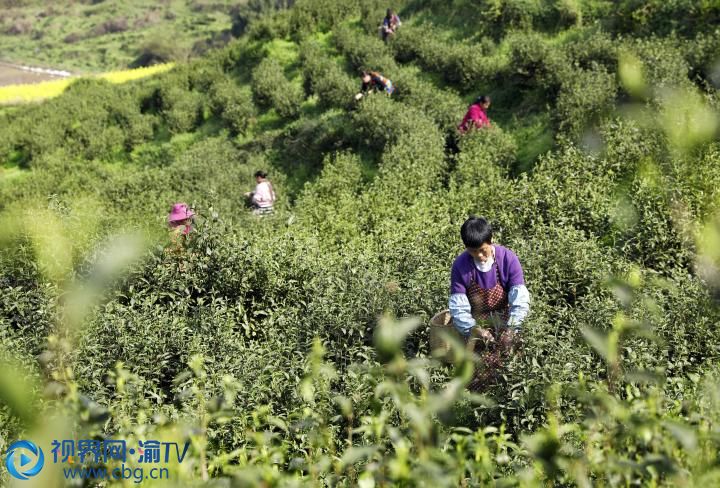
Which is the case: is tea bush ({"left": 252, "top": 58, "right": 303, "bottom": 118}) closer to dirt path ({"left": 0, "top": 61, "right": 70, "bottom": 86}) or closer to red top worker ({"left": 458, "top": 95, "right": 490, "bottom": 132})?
red top worker ({"left": 458, "top": 95, "right": 490, "bottom": 132})

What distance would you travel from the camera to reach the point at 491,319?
4.45 m

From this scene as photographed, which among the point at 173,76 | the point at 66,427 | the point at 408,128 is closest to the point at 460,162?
the point at 408,128

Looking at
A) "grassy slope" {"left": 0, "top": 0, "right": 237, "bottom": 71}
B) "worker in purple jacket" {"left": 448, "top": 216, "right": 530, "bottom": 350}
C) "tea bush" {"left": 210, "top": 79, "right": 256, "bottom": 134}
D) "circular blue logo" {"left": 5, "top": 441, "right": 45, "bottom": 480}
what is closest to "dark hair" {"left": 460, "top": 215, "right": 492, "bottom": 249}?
"worker in purple jacket" {"left": 448, "top": 216, "right": 530, "bottom": 350}

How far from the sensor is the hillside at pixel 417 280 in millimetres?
2189

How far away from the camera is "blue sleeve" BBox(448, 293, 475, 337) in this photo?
4.47 metres

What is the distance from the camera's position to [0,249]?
7016 millimetres

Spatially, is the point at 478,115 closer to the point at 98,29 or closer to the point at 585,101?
the point at 585,101

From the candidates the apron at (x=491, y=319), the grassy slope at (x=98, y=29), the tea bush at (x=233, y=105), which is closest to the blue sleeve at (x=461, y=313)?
the apron at (x=491, y=319)

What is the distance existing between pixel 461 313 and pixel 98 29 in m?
132

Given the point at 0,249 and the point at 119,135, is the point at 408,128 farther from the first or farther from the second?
the point at 119,135

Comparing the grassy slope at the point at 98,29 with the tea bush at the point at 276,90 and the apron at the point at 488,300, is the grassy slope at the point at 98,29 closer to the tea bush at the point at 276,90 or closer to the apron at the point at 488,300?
the tea bush at the point at 276,90

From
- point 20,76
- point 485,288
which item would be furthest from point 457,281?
point 20,76

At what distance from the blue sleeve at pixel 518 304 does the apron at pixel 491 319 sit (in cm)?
10

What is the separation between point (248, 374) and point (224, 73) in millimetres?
16677
